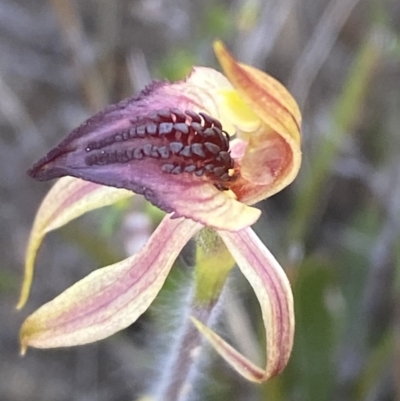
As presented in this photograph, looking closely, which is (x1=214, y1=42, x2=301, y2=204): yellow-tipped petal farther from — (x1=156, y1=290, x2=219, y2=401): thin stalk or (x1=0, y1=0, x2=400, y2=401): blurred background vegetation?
(x1=0, y1=0, x2=400, y2=401): blurred background vegetation

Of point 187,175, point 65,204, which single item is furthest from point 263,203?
point 187,175

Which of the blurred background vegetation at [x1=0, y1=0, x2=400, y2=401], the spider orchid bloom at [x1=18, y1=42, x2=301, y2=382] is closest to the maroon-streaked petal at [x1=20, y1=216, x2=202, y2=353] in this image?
the spider orchid bloom at [x1=18, y1=42, x2=301, y2=382]

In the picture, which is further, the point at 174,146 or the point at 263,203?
the point at 263,203

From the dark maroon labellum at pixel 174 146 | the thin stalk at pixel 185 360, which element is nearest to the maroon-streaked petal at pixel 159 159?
the dark maroon labellum at pixel 174 146

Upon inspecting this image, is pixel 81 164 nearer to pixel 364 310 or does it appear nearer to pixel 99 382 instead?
pixel 364 310

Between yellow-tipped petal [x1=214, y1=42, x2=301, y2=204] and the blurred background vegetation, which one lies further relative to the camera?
the blurred background vegetation

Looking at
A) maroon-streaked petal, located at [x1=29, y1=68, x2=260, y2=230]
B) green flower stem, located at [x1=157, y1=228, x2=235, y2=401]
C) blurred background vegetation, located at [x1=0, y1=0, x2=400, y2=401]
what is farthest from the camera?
blurred background vegetation, located at [x1=0, y1=0, x2=400, y2=401]

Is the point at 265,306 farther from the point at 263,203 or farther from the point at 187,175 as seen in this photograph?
the point at 263,203
